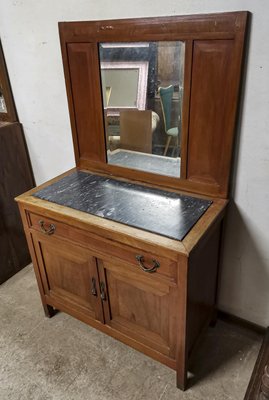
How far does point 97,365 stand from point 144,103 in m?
1.24

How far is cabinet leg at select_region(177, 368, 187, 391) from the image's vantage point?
1.32 meters

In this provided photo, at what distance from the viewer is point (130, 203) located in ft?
4.31

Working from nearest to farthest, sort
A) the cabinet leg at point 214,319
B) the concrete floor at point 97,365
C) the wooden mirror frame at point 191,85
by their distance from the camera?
the wooden mirror frame at point 191,85 < the concrete floor at point 97,365 < the cabinet leg at point 214,319

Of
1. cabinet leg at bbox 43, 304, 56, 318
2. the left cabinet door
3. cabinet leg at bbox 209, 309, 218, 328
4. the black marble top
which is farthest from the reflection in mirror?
cabinet leg at bbox 43, 304, 56, 318

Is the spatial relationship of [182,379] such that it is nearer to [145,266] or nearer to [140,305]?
[140,305]

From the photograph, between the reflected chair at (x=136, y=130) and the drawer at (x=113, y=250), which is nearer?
the drawer at (x=113, y=250)

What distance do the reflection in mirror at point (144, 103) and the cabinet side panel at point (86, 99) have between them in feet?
0.12

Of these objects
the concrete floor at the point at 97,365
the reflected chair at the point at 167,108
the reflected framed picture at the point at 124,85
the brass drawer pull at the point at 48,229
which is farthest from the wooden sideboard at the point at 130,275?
the reflected framed picture at the point at 124,85

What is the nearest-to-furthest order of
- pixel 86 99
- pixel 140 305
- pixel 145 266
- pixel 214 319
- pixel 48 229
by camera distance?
pixel 145 266 → pixel 140 305 → pixel 48 229 → pixel 86 99 → pixel 214 319

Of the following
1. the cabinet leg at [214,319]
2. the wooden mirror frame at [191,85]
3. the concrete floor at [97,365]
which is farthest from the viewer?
the cabinet leg at [214,319]

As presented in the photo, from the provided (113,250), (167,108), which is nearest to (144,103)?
(167,108)

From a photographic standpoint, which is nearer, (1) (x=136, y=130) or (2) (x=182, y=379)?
(2) (x=182, y=379)

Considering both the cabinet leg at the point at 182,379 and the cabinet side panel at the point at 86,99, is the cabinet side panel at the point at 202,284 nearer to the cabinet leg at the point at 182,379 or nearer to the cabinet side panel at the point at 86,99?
the cabinet leg at the point at 182,379

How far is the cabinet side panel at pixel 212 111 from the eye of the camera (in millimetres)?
1126
